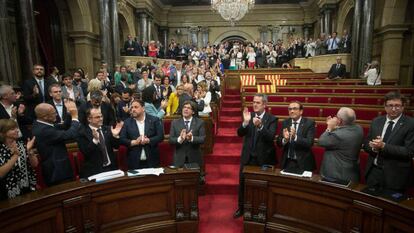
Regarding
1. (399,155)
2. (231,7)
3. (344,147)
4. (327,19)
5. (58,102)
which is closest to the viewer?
(399,155)

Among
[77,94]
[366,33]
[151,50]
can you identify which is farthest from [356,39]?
[77,94]

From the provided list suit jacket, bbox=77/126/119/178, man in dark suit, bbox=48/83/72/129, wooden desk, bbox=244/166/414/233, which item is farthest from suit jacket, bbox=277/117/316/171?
man in dark suit, bbox=48/83/72/129

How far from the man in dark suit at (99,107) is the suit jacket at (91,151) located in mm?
623

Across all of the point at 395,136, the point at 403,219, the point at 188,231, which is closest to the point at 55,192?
the point at 188,231

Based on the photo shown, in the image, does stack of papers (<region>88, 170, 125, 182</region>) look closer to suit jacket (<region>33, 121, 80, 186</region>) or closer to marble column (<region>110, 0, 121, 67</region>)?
suit jacket (<region>33, 121, 80, 186</region>)

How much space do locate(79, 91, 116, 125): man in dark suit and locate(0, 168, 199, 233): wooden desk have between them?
1.21 m

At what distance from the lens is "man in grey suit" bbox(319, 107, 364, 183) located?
2309mm

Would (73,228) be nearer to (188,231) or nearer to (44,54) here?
(188,231)

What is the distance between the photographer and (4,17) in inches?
187

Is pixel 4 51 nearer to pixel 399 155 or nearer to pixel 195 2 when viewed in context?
pixel 399 155

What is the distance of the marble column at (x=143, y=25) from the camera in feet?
44.4

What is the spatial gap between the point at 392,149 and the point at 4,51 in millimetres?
5473

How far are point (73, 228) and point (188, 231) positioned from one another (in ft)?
3.10

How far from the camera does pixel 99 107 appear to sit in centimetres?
328
